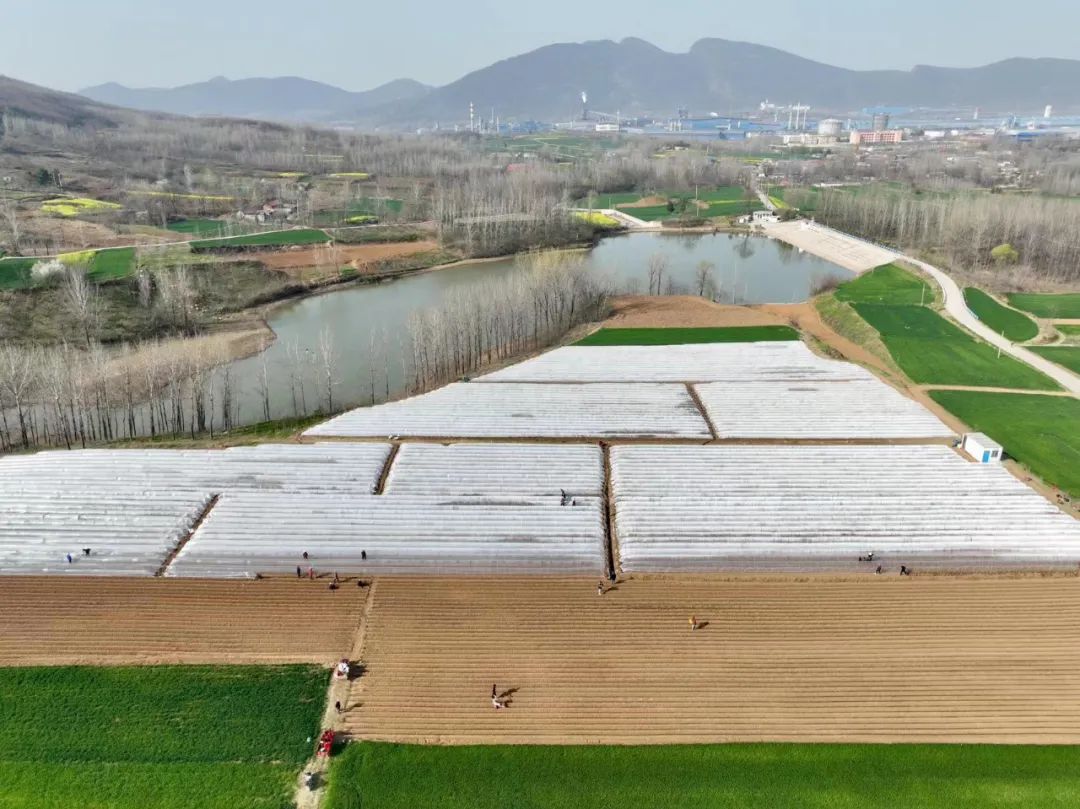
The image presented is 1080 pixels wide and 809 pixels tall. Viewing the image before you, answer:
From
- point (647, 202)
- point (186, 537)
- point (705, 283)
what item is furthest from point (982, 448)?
point (647, 202)

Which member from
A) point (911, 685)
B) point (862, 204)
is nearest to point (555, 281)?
point (911, 685)

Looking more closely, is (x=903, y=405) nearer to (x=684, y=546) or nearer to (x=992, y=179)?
(x=684, y=546)

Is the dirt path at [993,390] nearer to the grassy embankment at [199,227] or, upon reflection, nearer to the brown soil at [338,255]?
the brown soil at [338,255]

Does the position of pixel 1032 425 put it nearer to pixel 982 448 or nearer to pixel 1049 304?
pixel 982 448

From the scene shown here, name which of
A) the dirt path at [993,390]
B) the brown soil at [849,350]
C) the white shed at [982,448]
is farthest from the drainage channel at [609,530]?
the dirt path at [993,390]

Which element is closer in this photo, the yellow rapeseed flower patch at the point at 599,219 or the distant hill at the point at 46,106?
the yellow rapeseed flower patch at the point at 599,219
